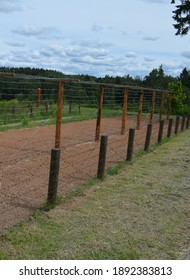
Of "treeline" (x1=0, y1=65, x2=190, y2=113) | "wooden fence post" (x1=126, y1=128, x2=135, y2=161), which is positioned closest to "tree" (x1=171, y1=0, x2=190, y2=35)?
"treeline" (x1=0, y1=65, x2=190, y2=113)

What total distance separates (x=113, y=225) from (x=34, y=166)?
148 inches

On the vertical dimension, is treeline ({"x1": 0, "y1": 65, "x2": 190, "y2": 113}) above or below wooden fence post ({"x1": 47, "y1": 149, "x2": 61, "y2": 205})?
above

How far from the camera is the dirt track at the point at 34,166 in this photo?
6.40 metres

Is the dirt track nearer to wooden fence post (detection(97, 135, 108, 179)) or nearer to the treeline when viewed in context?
wooden fence post (detection(97, 135, 108, 179))

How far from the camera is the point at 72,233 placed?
215 inches

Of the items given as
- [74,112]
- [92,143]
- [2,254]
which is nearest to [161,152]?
[92,143]

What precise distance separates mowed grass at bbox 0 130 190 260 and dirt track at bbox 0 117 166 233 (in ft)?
1.16

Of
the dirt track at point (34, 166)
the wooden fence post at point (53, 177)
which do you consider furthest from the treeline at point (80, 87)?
the wooden fence post at point (53, 177)

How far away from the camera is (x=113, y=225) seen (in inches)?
231

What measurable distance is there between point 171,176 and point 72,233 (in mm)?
4429

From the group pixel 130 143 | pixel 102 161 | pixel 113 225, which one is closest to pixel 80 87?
pixel 130 143

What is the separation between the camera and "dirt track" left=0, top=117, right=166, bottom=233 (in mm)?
6398
